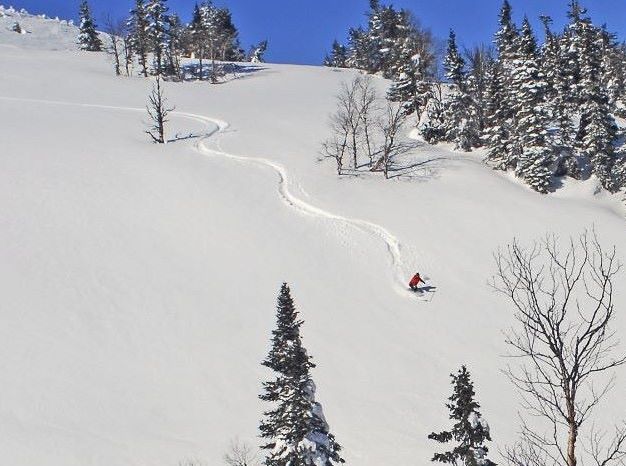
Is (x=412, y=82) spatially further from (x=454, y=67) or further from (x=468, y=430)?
(x=468, y=430)

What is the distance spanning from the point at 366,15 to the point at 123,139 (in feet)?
196

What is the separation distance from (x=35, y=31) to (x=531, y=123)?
10129 centimetres

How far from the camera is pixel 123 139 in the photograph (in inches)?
1997

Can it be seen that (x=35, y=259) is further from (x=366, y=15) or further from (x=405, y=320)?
(x=366, y=15)

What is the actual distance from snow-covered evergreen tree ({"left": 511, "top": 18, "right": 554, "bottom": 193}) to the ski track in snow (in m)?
15.8

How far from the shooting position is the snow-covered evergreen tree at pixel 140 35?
82.9m

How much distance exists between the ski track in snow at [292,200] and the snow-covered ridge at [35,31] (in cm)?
5142

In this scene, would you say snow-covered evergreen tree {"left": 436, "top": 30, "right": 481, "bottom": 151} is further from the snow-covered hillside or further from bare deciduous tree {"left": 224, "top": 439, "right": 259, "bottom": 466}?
bare deciduous tree {"left": 224, "top": 439, "right": 259, "bottom": 466}

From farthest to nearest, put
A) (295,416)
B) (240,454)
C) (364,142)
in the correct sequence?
(364,142), (240,454), (295,416)

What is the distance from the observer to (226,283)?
31.5m

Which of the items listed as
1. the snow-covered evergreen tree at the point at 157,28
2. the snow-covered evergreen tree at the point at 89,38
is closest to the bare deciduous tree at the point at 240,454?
the snow-covered evergreen tree at the point at 157,28

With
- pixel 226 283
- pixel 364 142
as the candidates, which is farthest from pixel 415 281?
pixel 364 142

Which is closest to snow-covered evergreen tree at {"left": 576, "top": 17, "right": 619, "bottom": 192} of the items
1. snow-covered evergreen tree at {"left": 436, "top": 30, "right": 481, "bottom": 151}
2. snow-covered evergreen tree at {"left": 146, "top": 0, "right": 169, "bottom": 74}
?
Answer: snow-covered evergreen tree at {"left": 436, "top": 30, "right": 481, "bottom": 151}

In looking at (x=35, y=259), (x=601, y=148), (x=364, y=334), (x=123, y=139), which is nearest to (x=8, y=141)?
(x=123, y=139)
